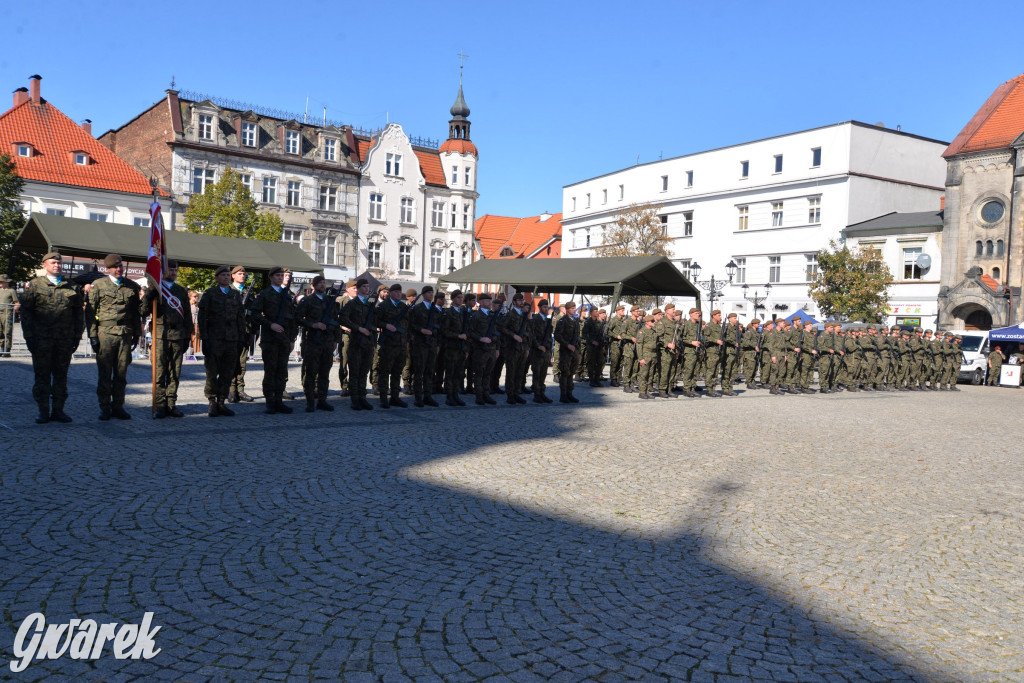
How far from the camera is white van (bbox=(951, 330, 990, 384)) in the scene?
3158cm

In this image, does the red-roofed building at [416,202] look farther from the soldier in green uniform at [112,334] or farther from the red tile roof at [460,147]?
the soldier in green uniform at [112,334]

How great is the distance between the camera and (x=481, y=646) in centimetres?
376

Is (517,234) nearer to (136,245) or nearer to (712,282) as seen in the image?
(712,282)

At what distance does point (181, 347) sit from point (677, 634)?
8.68 m

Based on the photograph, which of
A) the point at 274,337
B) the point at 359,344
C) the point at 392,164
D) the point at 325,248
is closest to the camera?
the point at 274,337

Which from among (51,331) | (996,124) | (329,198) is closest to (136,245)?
(51,331)

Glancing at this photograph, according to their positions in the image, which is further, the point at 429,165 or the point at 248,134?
the point at 429,165

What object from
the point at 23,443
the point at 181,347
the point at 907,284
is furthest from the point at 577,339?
the point at 907,284

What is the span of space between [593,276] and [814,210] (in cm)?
3328

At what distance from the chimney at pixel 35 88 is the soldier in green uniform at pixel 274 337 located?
148 ft

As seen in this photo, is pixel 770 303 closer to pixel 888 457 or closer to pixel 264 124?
pixel 264 124

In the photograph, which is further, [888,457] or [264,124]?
[264,124]

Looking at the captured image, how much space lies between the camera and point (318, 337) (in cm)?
1191

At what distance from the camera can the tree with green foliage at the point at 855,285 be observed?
137ft
